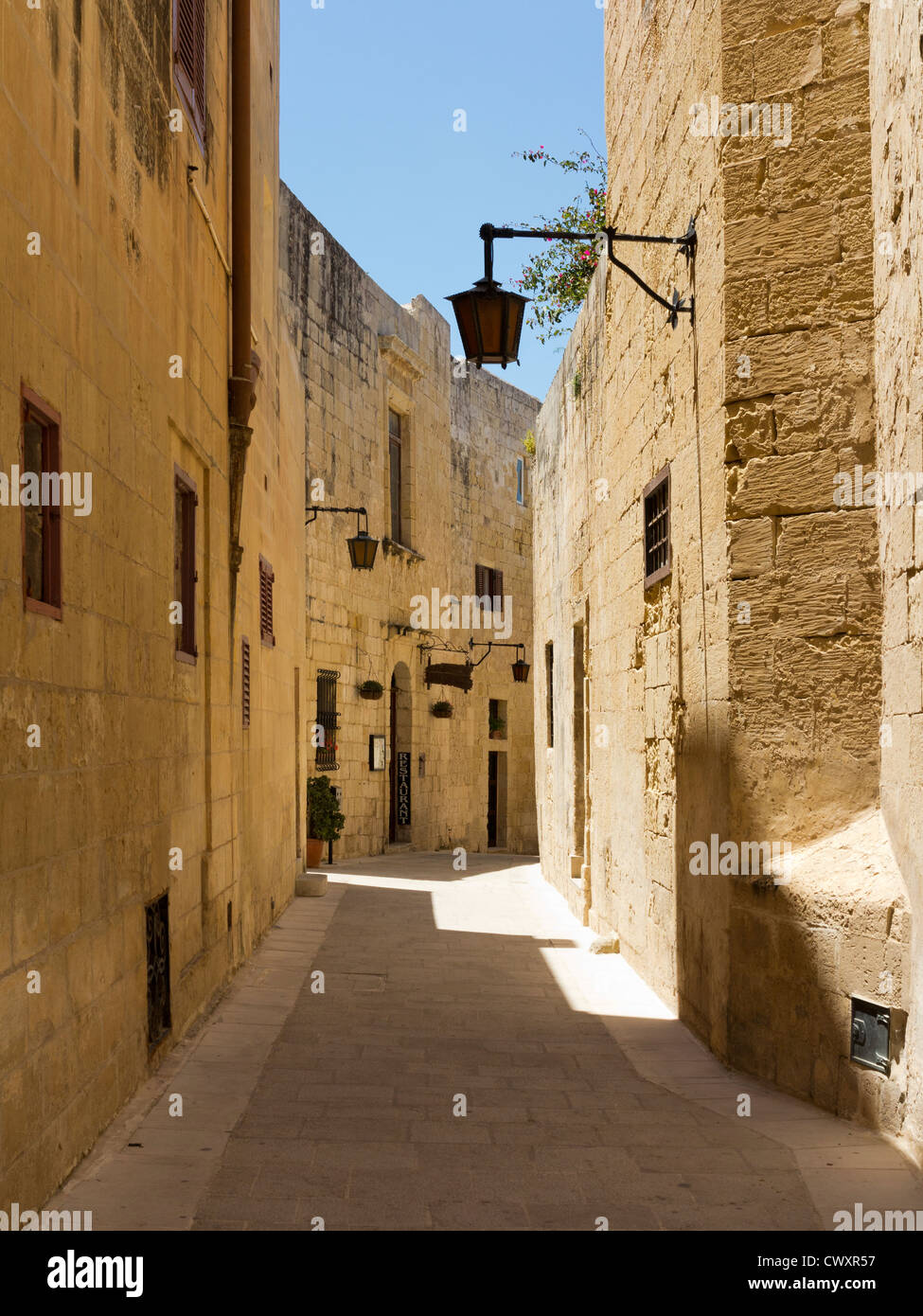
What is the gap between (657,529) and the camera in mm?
7574

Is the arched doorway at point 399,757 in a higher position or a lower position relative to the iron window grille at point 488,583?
lower

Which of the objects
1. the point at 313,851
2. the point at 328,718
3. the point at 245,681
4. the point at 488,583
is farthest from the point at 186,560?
the point at 488,583

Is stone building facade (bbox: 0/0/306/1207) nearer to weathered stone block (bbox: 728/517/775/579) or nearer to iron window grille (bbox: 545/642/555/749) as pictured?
weathered stone block (bbox: 728/517/775/579)

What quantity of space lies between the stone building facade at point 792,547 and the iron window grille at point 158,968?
8.04 ft

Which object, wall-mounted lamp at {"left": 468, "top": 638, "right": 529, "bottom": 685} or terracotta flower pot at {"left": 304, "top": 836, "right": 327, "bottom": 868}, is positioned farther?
wall-mounted lamp at {"left": 468, "top": 638, "right": 529, "bottom": 685}

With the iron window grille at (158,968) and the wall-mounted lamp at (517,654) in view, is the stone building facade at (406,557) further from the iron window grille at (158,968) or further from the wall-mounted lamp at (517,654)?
the iron window grille at (158,968)

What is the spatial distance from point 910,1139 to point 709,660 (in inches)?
93.4

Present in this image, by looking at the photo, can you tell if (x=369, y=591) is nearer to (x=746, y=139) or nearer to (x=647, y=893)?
(x=647, y=893)

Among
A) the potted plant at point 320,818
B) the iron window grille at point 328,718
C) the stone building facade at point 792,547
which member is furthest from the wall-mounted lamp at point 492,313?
the iron window grille at point 328,718

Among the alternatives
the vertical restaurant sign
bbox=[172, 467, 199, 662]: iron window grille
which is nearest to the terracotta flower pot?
the vertical restaurant sign

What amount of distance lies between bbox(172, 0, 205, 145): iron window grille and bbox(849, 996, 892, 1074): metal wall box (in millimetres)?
5090

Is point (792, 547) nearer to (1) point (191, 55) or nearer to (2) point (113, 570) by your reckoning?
(2) point (113, 570)

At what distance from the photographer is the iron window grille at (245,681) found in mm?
8773

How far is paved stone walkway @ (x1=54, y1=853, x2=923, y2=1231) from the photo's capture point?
3803 mm
